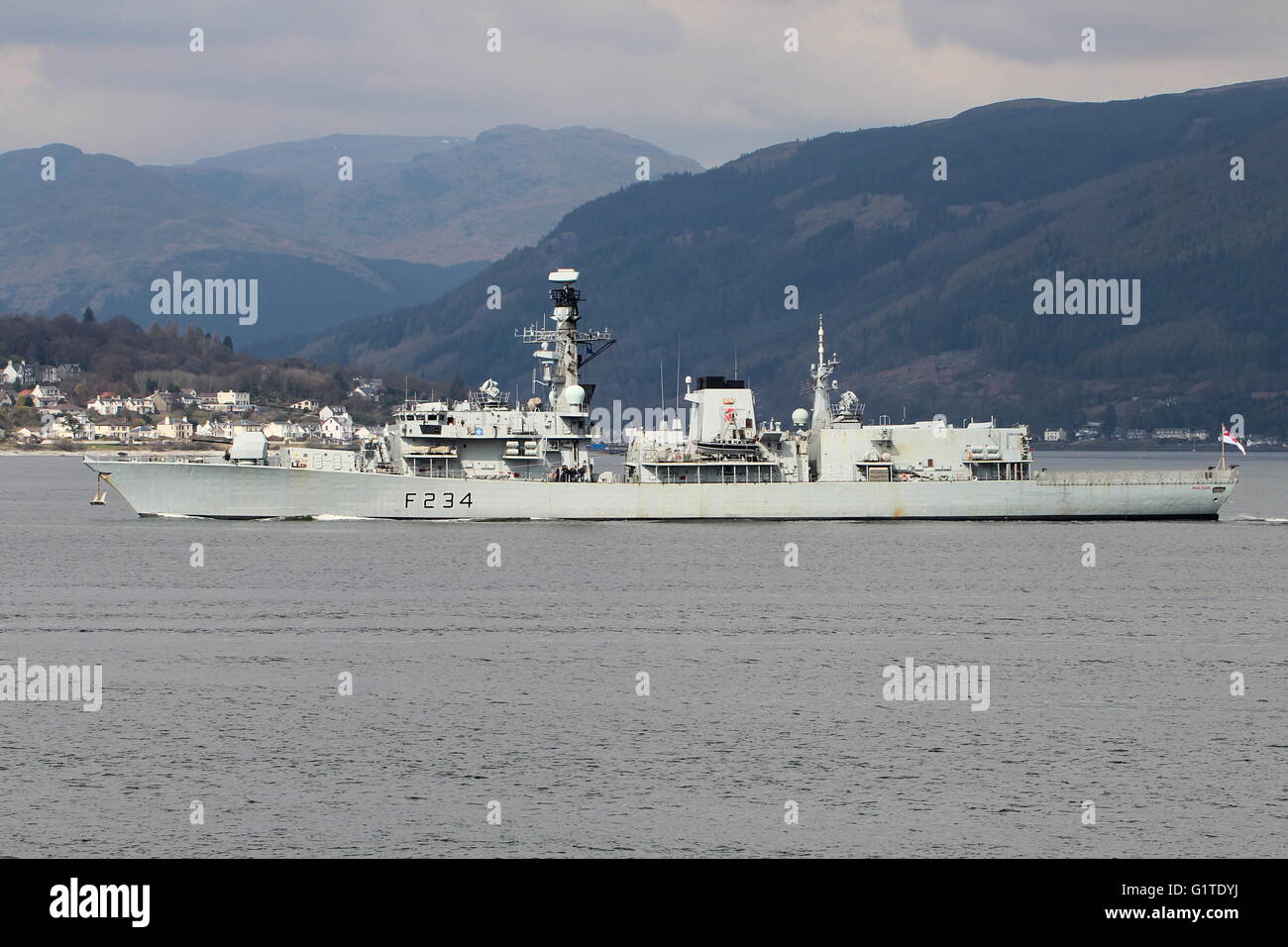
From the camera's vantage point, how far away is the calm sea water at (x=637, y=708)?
2212cm

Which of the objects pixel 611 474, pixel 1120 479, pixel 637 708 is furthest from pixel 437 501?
pixel 637 708

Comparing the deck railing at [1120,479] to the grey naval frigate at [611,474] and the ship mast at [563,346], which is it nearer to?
the grey naval frigate at [611,474]

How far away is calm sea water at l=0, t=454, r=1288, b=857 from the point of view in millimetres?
22125

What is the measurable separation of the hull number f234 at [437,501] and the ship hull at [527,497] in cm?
4

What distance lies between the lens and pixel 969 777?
24.9m

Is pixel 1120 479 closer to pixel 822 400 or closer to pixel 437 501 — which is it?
pixel 822 400

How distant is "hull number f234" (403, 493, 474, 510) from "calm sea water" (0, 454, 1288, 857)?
758 cm

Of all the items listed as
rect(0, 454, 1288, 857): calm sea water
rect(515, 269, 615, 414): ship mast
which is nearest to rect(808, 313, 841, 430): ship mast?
rect(515, 269, 615, 414): ship mast

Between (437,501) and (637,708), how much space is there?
3543 centimetres

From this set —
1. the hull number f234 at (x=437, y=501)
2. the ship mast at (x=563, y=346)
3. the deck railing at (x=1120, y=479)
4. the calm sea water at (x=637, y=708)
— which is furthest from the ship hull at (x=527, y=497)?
the calm sea water at (x=637, y=708)

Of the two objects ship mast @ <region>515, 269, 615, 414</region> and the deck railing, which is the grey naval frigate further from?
the deck railing

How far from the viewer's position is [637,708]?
29875 millimetres
